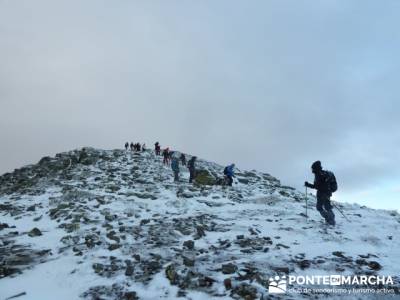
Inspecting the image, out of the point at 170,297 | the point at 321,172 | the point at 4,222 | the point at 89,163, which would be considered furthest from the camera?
the point at 89,163

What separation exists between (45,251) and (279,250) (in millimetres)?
7504

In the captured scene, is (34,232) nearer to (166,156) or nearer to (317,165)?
(317,165)

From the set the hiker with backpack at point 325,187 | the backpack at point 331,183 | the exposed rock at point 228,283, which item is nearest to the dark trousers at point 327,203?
the hiker with backpack at point 325,187

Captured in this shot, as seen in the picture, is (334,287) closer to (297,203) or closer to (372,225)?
(372,225)

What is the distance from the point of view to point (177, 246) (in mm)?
13008

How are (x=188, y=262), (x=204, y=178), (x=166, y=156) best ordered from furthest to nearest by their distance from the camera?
(x=166, y=156) < (x=204, y=178) < (x=188, y=262)

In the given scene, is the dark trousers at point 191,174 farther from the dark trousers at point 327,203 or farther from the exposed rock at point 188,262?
the exposed rock at point 188,262

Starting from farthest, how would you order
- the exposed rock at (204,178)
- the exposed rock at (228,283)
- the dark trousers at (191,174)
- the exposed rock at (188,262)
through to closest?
the exposed rock at (204,178) < the dark trousers at (191,174) < the exposed rock at (188,262) < the exposed rock at (228,283)

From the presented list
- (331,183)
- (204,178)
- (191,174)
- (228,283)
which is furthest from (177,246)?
(204,178)

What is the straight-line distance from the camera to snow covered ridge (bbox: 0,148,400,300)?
9898 millimetres

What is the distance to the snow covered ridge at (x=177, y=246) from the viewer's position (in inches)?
390

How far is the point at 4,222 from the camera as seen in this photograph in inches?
725

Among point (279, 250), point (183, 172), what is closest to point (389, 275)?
point (279, 250)

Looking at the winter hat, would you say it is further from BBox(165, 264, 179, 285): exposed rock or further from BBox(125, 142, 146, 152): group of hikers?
BBox(125, 142, 146, 152): group of hikers
